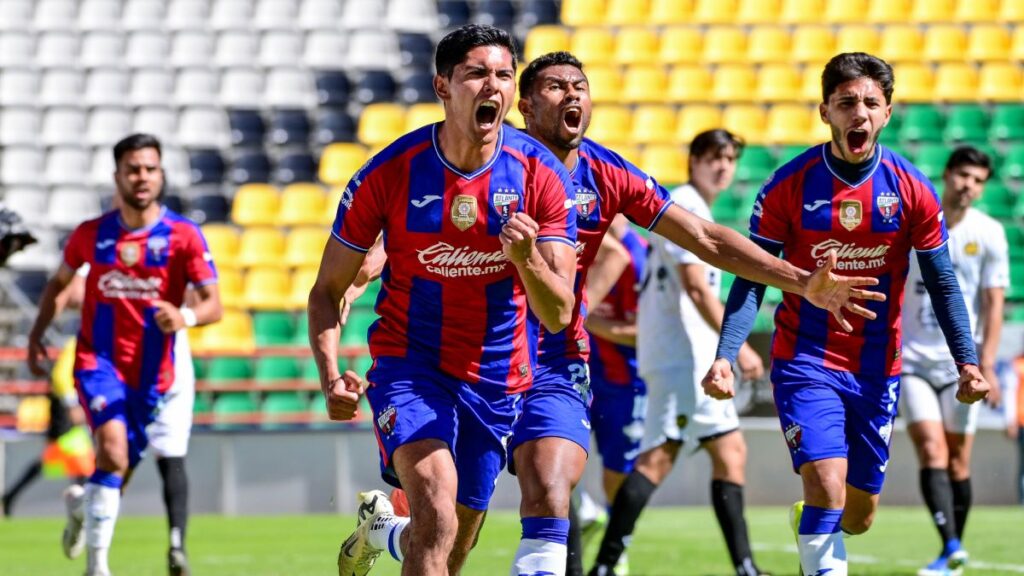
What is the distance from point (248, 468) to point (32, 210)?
785 centimetres

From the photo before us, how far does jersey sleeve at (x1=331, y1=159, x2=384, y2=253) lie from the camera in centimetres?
578

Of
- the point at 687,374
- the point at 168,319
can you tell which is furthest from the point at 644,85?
the point at 168,319

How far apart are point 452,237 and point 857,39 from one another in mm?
19282

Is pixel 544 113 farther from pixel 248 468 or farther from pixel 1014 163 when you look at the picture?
pixel 1014 163

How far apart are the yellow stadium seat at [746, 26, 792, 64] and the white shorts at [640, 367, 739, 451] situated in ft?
50.5

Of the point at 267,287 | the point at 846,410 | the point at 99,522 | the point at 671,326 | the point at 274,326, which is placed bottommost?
the point at 99,522

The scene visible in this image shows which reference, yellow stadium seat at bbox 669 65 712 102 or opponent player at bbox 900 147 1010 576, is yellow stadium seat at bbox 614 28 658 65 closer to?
yellow stadium seat at bbox 669 65 712 102

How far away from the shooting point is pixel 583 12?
24812mm

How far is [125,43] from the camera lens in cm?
2525

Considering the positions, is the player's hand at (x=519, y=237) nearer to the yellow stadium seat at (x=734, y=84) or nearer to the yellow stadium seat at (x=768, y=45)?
the yellow stadium seat at (x=734, y=84)

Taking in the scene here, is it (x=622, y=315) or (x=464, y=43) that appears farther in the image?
(x=622, y=315)

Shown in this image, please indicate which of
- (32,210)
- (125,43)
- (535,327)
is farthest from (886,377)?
(125,43)

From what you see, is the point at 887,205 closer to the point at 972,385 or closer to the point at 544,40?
the point at 972,385

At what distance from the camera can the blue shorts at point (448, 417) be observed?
18.7ft
